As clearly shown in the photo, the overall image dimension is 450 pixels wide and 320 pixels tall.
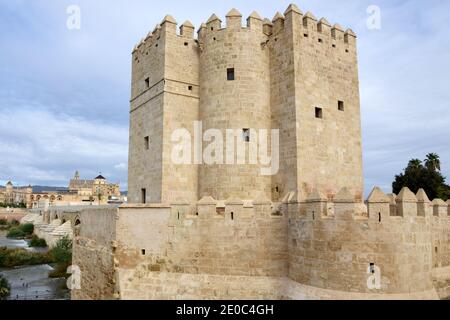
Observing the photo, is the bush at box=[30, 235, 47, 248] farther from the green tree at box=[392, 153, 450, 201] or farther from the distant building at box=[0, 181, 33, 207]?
the distant building at box=[0, 181, 33, 207]

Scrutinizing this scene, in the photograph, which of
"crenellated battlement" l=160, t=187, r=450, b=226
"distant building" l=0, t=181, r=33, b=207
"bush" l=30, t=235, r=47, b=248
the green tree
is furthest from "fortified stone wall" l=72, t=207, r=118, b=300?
"distant building" l=0, t=181, r=33, b=207

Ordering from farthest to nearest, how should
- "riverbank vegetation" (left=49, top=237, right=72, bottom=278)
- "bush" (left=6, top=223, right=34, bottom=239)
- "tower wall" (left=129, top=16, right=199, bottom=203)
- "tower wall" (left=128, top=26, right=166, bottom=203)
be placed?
"bush" (left=6, top=223, right=34, bottom=239) < "riverbank vegetation" (left=49, top=237, right=72, bottom=278) < "tower wall" (left=128, top=26, right=166, bottom=203) < "tower wall" (left=129, top=16, right=199, bottom=203)

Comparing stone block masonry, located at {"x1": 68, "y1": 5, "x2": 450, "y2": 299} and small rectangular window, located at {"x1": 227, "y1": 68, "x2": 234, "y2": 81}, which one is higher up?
small rectangular window, located at {"x1": 227, "y1": 68, "x2": 234, "y2": 81}

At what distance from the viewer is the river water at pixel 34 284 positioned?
21.9 m

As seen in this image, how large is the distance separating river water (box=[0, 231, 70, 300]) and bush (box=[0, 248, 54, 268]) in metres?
1.23

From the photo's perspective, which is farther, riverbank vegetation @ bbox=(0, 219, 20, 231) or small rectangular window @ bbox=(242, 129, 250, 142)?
riverbank vegetation @ bbox=(0, 219, 20, 231)

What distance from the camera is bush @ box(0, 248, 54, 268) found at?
102 feet

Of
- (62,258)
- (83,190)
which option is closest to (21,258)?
(62,258)

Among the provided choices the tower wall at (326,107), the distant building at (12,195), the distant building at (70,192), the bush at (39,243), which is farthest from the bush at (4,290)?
the distant building at (12,195)

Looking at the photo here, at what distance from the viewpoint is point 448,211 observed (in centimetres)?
1474

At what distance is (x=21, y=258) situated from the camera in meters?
32.0

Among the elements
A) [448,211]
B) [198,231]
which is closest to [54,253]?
[198,231]

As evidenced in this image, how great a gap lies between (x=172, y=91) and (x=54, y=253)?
23.9 m
